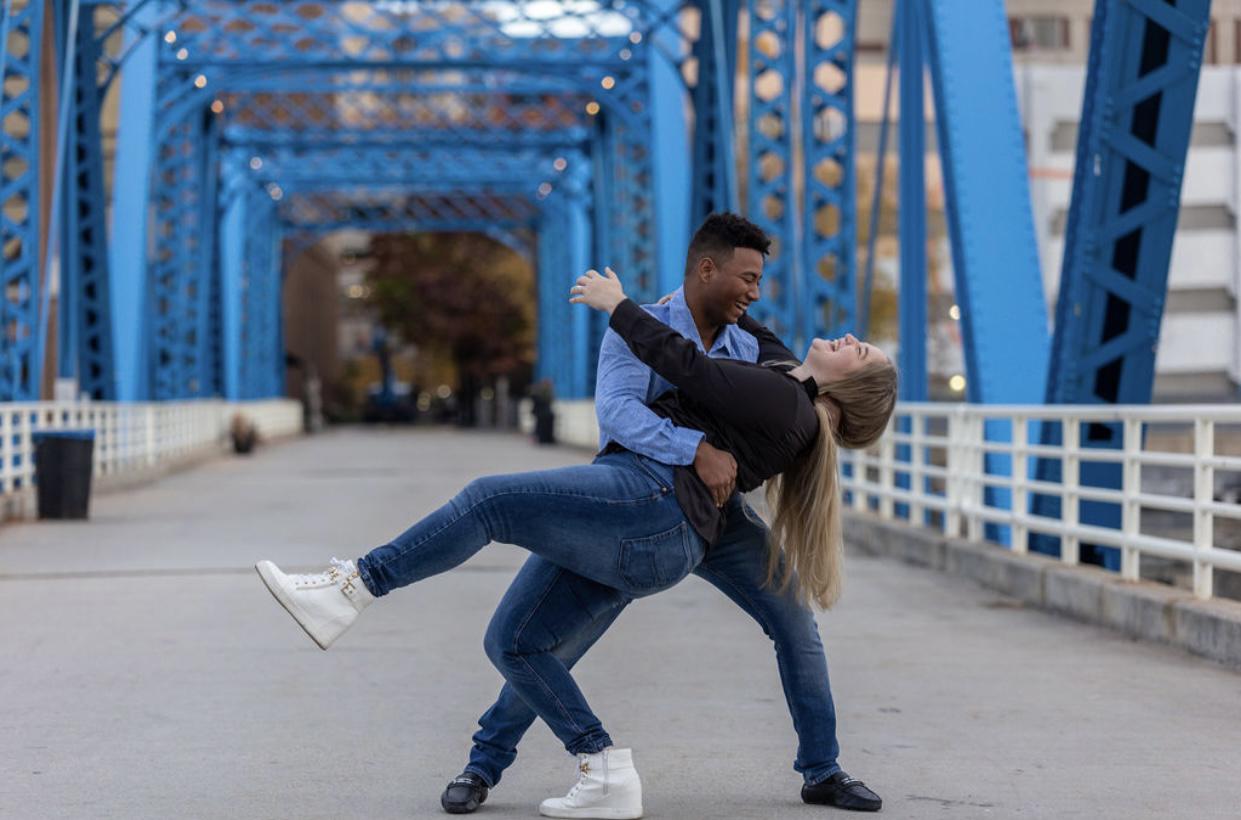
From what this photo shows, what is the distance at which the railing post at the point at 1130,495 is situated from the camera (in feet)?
33.5

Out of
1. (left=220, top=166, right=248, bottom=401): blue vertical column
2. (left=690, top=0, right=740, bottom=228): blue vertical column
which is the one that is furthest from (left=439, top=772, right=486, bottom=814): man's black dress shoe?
(left=220, top=166, right=248, bottom=401): blue vertical column

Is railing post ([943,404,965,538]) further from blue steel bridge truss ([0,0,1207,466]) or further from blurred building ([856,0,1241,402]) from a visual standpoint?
blurred building ([856,0,1241,402])

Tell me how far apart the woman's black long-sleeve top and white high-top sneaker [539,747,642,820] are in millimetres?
699

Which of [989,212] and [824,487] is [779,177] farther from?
[824,487]

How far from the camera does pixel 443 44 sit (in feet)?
113

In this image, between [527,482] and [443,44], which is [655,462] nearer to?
[527,482]

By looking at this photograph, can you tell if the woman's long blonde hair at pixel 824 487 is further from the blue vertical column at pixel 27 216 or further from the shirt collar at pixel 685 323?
the blue vertical column at pixel 27 216

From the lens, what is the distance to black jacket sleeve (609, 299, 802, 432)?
16.2ft

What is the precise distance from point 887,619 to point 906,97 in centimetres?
726

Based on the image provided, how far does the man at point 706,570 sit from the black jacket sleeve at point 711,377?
118 millimetres

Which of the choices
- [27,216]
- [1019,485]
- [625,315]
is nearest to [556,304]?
[27,216]

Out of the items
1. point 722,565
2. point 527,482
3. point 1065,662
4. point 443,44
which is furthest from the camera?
point 443,44

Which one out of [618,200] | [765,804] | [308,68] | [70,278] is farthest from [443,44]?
[765,804]

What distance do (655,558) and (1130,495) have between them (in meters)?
5.85
